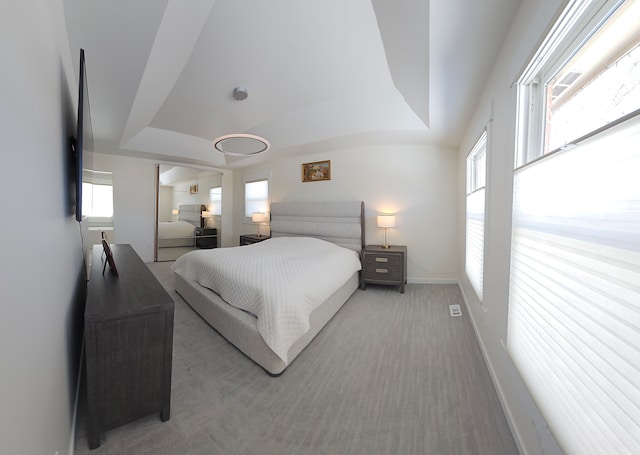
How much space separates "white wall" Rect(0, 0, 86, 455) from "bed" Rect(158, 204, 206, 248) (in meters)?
4.33

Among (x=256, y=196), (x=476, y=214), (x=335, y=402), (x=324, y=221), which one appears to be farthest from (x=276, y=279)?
(x=256, y=196)

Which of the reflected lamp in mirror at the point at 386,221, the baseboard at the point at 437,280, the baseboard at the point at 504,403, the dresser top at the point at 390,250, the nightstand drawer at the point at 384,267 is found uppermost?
the reflected lamp in mirror at the point at 386,221

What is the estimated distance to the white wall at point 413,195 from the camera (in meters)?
3.57

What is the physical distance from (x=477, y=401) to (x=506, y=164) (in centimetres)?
144

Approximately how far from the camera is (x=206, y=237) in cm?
556

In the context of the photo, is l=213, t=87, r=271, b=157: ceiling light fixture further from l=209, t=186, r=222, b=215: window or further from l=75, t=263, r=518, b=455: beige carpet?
l=209, t=186, r=222, b=215: window

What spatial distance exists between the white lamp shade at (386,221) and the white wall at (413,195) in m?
A: 0.32

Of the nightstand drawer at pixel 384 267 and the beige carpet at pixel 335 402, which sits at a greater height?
the nightstand drawer at pixel 384 267

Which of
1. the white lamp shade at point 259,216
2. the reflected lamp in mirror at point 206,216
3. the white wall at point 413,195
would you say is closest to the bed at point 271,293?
the white wall at point 413,195

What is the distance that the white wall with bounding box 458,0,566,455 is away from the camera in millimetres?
1021

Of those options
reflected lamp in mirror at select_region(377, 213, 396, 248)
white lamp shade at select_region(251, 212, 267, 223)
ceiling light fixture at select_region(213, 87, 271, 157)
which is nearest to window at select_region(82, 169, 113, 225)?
white lamp shade at select_region(251, 212, 267, 223)

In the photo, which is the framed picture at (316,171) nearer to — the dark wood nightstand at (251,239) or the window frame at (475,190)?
the dark wood nightstand at (251,239)

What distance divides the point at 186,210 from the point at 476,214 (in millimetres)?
5487

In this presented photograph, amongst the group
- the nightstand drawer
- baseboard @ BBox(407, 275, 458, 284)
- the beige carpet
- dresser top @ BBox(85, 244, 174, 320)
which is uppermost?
dresser top @ BBox(85, 244, 174, 320)
